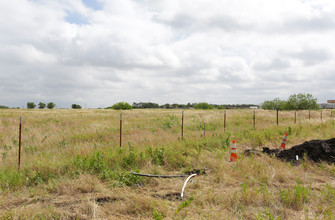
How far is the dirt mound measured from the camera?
728 cm

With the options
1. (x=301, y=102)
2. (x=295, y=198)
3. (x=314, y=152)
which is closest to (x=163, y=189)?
(x=295, y=198)

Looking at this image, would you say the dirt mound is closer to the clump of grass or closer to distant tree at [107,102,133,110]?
the clump of grass

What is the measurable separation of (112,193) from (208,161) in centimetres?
322

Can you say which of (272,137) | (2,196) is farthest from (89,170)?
(272,137)

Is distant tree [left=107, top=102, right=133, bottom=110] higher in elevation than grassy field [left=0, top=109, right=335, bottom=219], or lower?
higher

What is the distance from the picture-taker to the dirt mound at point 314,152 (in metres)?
7.28

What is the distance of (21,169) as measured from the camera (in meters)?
6.09

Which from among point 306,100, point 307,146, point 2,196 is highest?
point 306,100

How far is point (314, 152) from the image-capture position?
7473 millimetres

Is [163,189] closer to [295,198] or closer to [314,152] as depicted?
[295,198]

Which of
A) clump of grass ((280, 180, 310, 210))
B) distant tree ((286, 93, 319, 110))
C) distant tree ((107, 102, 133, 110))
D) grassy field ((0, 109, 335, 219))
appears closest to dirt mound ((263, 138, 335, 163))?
grassy field ((0, 109, 335, 219))

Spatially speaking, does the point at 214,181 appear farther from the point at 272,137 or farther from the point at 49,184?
the point at 272,137

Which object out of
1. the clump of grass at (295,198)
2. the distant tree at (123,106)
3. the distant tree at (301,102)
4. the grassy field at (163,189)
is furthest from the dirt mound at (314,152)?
the distant tree at (123,106)

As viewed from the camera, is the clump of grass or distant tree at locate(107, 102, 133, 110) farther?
distant tree at locate(107, 102, 133, 110)
